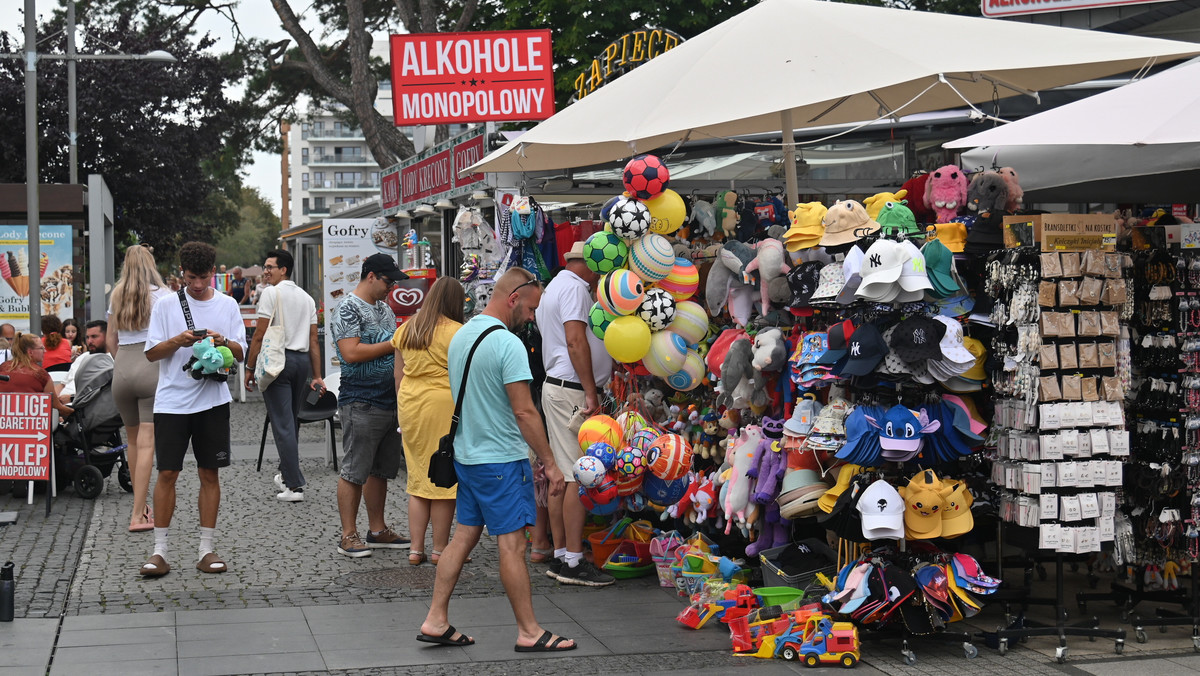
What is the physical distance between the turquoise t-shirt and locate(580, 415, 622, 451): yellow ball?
4.19 feet

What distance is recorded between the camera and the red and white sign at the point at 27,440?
9.33 m

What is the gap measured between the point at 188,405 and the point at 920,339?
434cm

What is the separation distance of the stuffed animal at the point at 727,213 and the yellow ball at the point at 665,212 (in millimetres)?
321

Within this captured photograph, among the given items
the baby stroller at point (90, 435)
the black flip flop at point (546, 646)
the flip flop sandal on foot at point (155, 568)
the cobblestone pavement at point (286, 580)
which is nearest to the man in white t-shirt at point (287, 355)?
the cobblestone pavement at point (286, 580)

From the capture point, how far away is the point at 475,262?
9.52 metres

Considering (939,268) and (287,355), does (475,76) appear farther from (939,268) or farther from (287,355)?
(939,268)

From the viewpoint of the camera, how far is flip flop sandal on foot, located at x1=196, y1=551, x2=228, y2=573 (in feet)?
24.9

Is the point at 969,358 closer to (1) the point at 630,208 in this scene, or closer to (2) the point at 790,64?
(2) the point at 790,64

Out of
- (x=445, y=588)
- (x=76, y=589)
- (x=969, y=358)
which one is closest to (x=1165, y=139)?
(x=969, y=358)

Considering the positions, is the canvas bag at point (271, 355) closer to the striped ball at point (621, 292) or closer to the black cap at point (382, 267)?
the black cap at point (382, 267)

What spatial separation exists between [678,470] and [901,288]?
194 cm

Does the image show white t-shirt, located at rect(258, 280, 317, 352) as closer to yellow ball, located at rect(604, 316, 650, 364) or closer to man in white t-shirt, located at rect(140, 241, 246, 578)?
man in white t-shirt, located at rect(140, 241, 246, 578)

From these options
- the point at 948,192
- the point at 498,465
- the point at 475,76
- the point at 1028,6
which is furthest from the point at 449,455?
the point at 1028,6

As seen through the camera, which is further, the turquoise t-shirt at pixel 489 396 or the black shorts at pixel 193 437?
the black shorts at pixel 193 437
